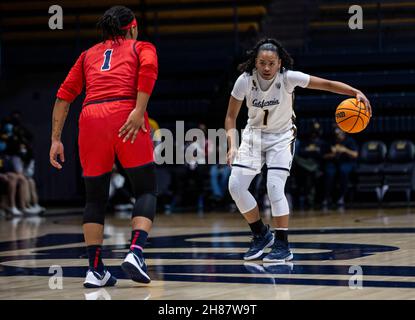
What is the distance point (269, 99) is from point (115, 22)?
5.50ft

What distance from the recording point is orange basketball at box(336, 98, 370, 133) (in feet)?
20.2

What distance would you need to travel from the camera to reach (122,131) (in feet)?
16.3

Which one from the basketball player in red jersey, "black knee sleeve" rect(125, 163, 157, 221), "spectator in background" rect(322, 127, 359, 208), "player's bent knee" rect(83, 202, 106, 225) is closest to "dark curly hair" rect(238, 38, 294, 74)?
the basketball player in red jersey

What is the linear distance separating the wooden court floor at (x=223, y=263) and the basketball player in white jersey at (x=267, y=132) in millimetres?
321

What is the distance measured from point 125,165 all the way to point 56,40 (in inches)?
562

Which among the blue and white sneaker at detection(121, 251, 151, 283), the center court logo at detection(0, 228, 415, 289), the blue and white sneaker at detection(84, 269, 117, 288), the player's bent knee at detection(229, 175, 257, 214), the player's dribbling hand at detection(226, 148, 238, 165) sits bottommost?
the center court logo at detection(0, 228, 415, 289)

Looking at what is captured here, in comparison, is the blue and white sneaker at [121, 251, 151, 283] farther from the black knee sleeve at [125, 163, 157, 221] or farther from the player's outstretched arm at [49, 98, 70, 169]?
the player's outstretched arm at [49, 98, 70, 169]

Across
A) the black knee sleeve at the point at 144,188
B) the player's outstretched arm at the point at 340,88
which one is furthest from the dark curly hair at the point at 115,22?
the player's outstretched arm at the point at 340,88

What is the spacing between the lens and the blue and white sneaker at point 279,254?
6.25 meters

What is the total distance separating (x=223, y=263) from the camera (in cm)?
620

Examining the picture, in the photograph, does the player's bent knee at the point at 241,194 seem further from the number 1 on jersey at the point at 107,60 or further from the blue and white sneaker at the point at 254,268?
the number 1 on jersey at the point at 107,60

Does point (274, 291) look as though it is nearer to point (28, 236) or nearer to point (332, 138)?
point (28, 236)

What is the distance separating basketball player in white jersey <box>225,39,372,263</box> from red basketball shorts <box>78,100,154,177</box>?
1.41 metres

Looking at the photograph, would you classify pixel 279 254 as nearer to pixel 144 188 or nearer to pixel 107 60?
pixel 144 188
